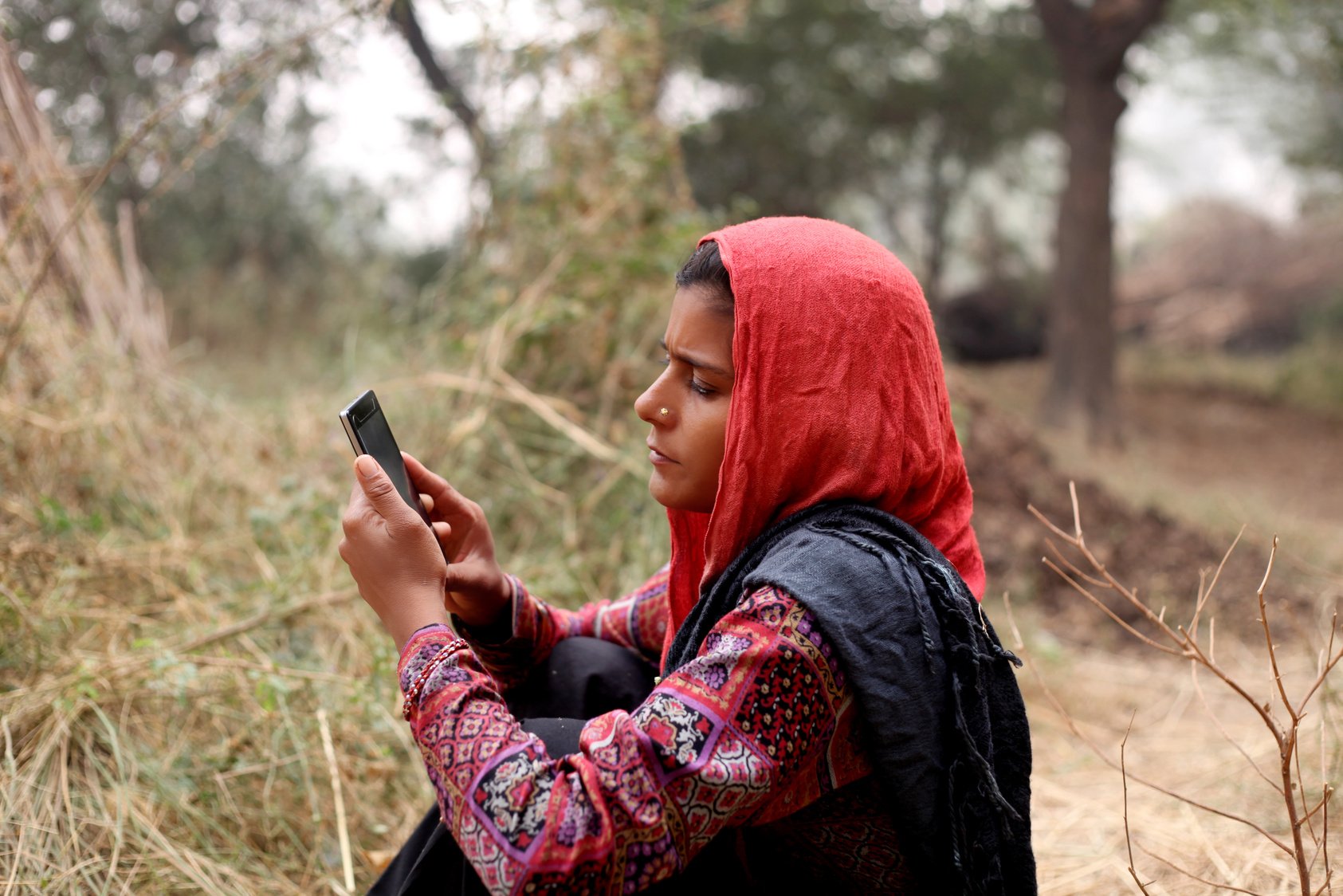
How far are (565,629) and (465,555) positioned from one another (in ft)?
0.77

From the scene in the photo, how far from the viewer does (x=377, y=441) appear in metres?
1.48

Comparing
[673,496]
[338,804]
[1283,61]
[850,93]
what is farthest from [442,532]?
[1283,61]

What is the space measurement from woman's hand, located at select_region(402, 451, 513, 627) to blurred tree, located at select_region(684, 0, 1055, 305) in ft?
23.7

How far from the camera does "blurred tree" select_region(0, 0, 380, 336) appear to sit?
562 cm

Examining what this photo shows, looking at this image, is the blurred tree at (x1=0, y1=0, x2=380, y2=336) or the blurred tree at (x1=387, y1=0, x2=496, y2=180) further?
the blurred tree at (x1=387, y1=0, x2=496, y2=180)

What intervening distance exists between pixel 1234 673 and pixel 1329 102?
9.27 metres

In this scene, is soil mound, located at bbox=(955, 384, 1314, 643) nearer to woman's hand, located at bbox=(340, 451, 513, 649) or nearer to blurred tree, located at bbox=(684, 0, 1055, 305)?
woman's hand, located at bbox=(340, 451, 513, 649)

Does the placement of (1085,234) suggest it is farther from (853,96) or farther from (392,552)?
(392,552)

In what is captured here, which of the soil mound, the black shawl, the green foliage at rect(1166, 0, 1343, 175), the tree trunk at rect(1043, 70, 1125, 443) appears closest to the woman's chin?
the black shawl

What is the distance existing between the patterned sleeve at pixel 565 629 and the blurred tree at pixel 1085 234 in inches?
264

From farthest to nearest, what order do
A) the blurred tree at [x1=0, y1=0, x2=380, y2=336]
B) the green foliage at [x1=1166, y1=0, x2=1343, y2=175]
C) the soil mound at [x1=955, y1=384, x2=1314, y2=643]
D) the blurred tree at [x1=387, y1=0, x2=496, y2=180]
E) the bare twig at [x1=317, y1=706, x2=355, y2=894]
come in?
the green foliage at [x1=1166, y1=0, x2=1343, y2=175]
the blurred tree at [x1=387, y1=0, x2=496, y2=180]
the blurred tree at [x1=0, y1=0, x2=380, y2=336]
the soil mound at [x1=955, y1=384, x2=1314, y2=643]
the bare twig at [x1=317, y1=706, x2=355, y2=894]

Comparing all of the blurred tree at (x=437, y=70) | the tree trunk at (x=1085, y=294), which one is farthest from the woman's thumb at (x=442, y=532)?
the tree trunk at (x=1085, y=294)

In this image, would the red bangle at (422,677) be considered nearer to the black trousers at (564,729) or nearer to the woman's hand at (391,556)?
the woman's hand at (391,556)

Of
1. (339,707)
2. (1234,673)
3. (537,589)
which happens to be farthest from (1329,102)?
(339,707)
